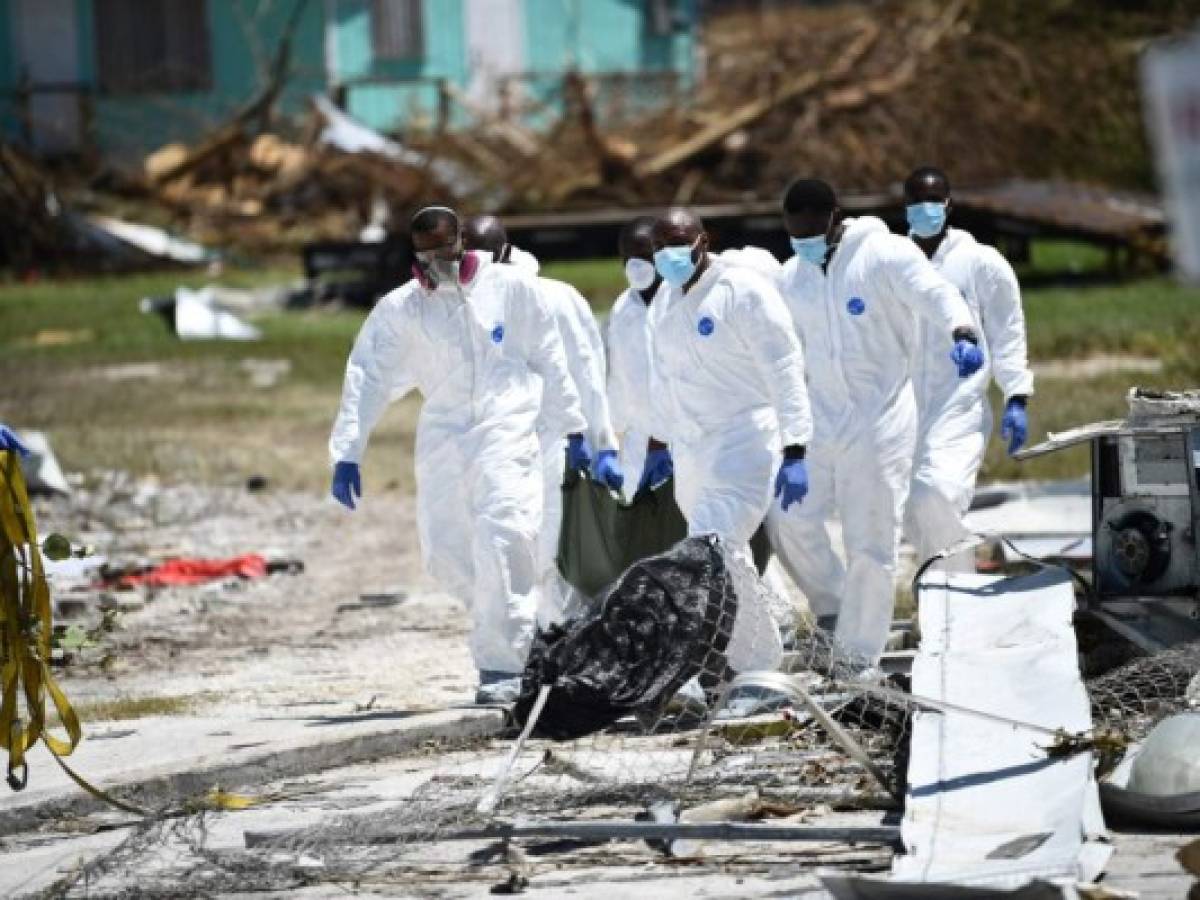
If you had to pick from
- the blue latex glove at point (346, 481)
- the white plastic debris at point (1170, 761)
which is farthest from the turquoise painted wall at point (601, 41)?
the white plastic debris at point (1170, 761)

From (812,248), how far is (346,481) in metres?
2.07

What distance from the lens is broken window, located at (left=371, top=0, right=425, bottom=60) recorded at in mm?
39156

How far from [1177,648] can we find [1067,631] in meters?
0.49

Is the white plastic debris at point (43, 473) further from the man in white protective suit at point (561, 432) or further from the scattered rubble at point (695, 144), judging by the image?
the scattered rubble at point (695, 144)

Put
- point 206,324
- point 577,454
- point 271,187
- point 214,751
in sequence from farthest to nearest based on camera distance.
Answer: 1. point 271,187
2. point 206,324
3. point 577,454
4. point 214,751

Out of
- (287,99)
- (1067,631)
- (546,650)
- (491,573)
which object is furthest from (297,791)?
(287,99)

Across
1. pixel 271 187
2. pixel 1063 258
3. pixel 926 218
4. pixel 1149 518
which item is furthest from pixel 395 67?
pixel 1149 518

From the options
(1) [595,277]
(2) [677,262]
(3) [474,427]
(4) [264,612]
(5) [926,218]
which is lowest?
(4) [264,612]

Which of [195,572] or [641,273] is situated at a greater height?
[641,273]

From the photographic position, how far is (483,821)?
827cm

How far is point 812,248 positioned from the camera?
11484 mm

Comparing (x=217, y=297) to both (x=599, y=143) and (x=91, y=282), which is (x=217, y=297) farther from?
(x=599, y=143)

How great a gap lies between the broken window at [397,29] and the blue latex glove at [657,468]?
28.0 m

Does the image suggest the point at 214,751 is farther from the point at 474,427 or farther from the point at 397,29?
the point at 397,29
